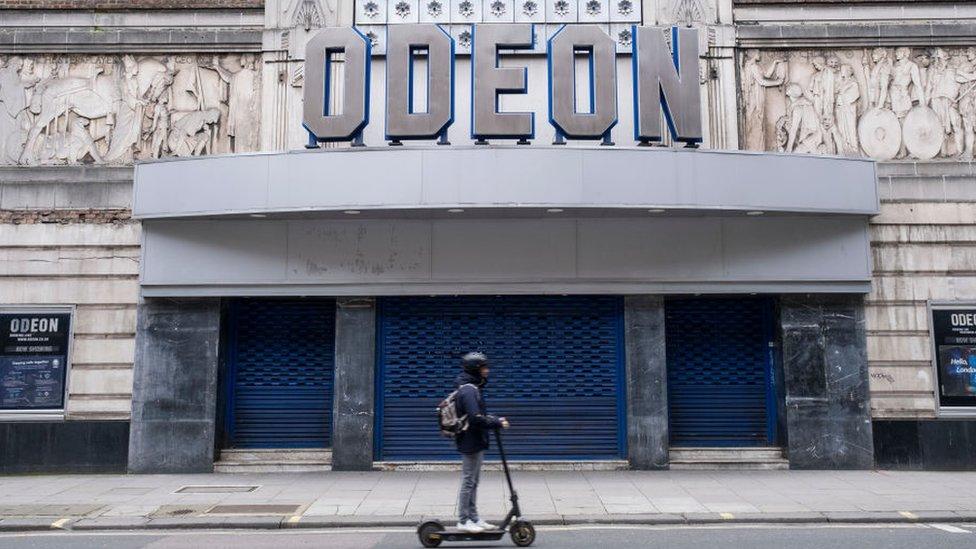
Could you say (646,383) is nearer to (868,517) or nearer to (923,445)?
(868,517)

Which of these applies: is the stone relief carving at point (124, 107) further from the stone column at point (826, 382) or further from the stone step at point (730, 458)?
the stone column at point (826, 382)

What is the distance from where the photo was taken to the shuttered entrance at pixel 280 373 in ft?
46.2

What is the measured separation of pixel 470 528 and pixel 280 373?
729cm

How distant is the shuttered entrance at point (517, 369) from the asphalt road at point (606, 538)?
15.2ft

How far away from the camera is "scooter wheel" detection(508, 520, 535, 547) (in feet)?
26.1

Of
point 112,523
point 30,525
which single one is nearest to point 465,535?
point 112,523

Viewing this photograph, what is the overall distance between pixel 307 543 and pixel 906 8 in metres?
14.0

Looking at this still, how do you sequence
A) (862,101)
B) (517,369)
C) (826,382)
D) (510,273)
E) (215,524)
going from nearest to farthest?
(215,524)
(510,273)
(826,382)
(517,369)
(862,101)

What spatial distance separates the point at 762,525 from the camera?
931cm

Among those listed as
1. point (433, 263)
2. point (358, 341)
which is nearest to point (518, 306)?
point (433, 263)

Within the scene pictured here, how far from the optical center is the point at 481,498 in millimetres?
10812

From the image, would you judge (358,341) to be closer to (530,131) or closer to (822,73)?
(530,131)

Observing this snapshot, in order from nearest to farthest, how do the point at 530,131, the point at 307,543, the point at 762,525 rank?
the point at 307,543 → the point at 762,525 → the point at 530,131

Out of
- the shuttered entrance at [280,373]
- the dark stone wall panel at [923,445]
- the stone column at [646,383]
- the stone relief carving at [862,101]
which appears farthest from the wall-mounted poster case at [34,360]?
the dark stone wall panel at [923,445]
